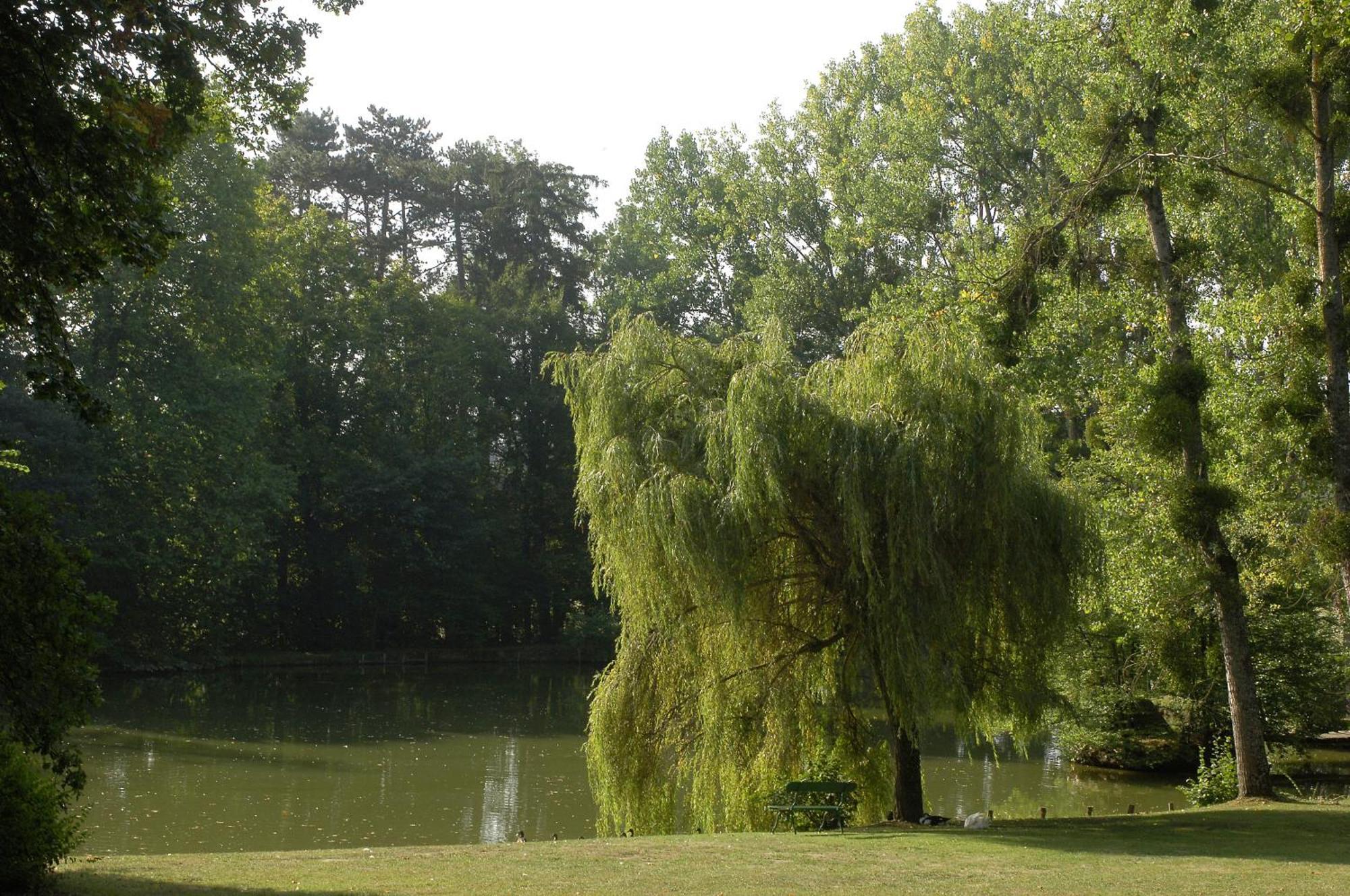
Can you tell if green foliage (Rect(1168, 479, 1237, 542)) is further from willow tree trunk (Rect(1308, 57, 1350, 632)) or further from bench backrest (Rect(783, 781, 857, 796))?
bench backrest (Rect(783, 781, 857, 796))

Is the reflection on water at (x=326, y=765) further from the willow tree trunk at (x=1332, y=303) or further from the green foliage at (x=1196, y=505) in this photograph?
the willow tree trunk at (x=1332, y=303)

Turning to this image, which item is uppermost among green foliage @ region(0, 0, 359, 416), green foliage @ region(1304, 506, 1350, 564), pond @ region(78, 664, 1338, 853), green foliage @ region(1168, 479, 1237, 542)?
green foliage @ region(0, 0, 359, 416)

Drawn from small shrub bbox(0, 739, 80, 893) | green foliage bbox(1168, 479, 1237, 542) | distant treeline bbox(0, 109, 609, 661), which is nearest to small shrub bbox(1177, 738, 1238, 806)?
green foliage bbox(1168, 479, 1237, 542)

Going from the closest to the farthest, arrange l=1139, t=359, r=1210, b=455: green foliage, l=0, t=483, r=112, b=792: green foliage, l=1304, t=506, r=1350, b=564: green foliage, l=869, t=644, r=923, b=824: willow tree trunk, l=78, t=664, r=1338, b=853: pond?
1. l=0, t=483, r=112, b=792: green foliage
2. l=1304, t=506, r=1350, b=564: green foliage
3. l=869, t=644, r=923, b=824: willow tree trunk
4. l=1139, t=359, r=1210, b=455: green foliage
5. l=78, t=664, r=1338, b=853: pond

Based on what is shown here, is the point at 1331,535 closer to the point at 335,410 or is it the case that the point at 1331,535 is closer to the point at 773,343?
the point at 773,343

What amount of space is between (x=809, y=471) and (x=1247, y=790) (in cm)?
756

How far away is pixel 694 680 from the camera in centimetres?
1466

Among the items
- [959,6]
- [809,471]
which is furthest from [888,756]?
[959,6]

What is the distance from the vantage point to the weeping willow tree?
13.6m

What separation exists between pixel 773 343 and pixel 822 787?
5600 mm

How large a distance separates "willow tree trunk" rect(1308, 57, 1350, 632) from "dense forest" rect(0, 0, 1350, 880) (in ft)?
0.15

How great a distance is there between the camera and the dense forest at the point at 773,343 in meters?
15.2

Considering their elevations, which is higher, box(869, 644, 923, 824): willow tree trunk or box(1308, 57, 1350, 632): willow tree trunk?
box(1308, 57, 1350, 632): willow tree trunk

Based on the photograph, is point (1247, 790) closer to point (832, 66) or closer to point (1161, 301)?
point (1161, 301)
